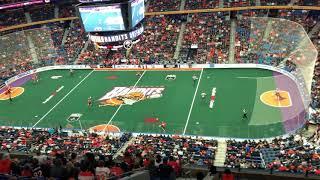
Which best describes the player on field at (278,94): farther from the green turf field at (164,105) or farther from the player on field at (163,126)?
the player on field at (163,126)

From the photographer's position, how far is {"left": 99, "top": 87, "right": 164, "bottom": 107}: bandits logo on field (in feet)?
125

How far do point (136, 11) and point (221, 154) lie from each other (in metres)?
12.5

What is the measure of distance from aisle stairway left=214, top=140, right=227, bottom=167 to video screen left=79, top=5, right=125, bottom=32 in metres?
10.9

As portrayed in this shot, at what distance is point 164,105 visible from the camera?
36688 millimetres

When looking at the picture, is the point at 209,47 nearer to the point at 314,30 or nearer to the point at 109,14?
the point at 314,30

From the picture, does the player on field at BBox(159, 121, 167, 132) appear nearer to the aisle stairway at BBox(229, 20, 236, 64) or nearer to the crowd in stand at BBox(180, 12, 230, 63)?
the crowd in stand at BBox(180, 12, 230, 63)

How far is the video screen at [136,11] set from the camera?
29.5 meters

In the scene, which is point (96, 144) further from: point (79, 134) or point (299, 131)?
point (299, 131)

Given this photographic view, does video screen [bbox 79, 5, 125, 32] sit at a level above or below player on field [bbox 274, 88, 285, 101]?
above

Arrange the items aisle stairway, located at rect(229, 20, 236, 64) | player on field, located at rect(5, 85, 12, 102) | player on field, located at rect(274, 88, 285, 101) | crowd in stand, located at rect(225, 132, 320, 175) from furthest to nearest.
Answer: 1. aisle stairway, located at rect(229, 20, 236, 64)
2. player on field, located at rect(5, 85, 12, 102)
3. player on field, located at rect(274, 88, 285, 101)
4. crowd in stand, located at rect(225, 132, 320, 175)

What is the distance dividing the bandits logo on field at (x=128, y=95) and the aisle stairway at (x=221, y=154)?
1328 centimetres

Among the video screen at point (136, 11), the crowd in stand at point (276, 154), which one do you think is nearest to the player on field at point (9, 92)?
the video screen at point (136, 11)

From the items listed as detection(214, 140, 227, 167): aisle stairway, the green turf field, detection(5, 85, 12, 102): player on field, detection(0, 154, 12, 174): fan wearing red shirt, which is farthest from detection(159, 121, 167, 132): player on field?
detection(0, 154, 12, 174): fan wearing red shirt

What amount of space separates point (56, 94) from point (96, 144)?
16.4 meters
